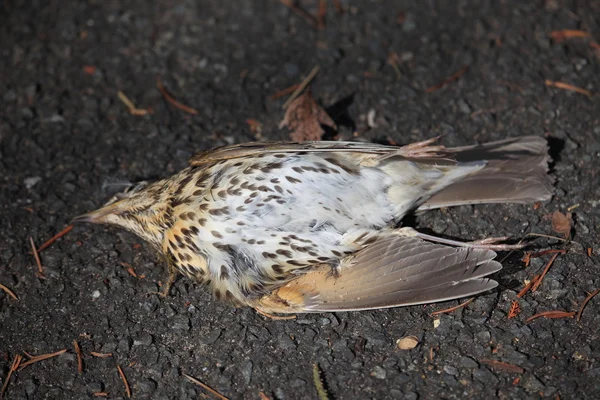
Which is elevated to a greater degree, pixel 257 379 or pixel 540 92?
pixel 540 92

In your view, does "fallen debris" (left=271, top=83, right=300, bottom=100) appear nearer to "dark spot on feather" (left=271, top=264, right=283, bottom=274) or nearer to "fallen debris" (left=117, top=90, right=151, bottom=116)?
"fallen debris" (left=117, top=90, right=151, bottom=116)

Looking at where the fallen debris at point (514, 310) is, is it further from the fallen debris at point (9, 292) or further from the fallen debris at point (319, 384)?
the fallen debris at point (9, 292)

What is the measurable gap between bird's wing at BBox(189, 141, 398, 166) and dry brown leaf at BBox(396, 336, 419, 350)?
101 cm

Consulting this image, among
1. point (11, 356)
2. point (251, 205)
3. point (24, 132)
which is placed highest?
point (251, 205)

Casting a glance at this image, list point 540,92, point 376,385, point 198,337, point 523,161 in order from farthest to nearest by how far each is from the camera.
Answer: point 540,92 < point 523,161 < point 198,337 < point 376,385

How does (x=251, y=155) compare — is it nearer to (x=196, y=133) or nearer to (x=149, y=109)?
(x=196, y=133)

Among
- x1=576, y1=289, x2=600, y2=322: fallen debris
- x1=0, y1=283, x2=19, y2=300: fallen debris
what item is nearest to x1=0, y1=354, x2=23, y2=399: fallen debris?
x1=0, y1=283, x2=19, y2=300: fallen debris

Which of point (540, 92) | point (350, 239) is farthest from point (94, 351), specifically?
point (540, 92)

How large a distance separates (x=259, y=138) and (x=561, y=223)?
207 centimetres

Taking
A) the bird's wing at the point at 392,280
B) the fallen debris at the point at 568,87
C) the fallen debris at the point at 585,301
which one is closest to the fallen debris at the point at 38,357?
the bird's wing at the point at 392,280

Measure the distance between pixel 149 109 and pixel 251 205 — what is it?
6.11ft

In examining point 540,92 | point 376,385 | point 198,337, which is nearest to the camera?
point 376,385

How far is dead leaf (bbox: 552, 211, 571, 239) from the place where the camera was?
4.38 metres

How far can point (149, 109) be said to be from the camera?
18.0ft
